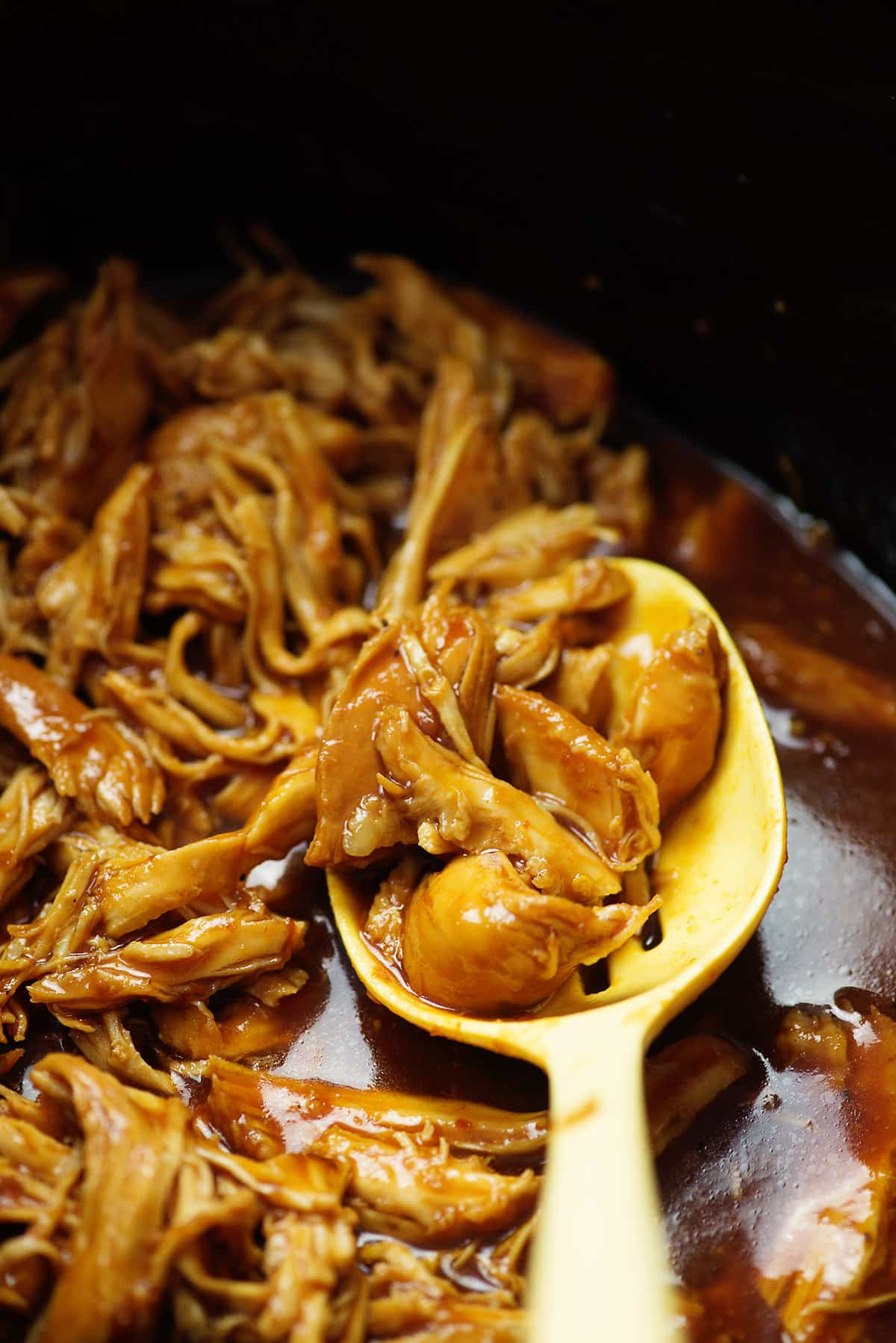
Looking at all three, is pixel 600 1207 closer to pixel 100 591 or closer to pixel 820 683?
pixel 820 683

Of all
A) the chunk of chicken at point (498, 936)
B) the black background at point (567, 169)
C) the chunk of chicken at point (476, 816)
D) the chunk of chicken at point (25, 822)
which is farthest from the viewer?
the black background at point (567, 169)

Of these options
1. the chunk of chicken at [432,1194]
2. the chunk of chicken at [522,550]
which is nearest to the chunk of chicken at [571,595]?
the chunk of chicken at [522,550]

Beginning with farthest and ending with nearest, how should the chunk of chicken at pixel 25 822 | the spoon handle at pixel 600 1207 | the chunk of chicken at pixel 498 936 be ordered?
the chunk of chicken at pixel 25 822 < the chunk of chicken at pixel 498 936 < the spoon handle at pixel 600 1207

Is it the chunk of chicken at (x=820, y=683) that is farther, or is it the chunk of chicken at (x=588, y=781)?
the chunk of chicken at (x=820, y=683)

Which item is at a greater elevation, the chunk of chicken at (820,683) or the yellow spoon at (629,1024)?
the chunk of chicken at (820,683)

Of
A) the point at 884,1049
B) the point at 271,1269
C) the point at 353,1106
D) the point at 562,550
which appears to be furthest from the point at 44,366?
the point at 884,1049

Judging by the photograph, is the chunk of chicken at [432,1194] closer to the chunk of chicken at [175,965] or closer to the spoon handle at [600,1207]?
the spoon handle at [600,1207]
